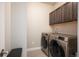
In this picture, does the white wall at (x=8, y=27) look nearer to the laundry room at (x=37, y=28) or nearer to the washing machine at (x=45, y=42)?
the laundry room at (x=37, y=28)

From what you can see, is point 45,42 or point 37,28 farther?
point 45,42

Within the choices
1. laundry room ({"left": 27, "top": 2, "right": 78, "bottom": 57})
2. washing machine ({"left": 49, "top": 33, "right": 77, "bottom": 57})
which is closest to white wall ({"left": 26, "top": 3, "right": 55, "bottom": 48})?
laundry room ({"left": 27, "top": 2, "right": 78, "bottom": 57})

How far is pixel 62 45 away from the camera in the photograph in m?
1.81

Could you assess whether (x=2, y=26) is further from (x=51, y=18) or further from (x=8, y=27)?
(x=51, y=18)

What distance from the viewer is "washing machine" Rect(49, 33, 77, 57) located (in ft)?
5.58

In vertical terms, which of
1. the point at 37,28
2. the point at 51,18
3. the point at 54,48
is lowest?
the point at 54,48

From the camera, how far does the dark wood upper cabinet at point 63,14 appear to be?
176 centimetres

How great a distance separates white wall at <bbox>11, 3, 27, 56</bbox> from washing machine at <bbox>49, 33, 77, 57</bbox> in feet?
1.36

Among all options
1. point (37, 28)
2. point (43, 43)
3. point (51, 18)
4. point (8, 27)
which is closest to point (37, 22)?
point (37, 28)

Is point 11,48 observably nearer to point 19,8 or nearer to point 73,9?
point 19,8

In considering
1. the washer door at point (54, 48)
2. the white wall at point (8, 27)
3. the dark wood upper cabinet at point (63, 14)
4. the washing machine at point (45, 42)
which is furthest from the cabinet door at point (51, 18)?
the white wall at point (8, 27)

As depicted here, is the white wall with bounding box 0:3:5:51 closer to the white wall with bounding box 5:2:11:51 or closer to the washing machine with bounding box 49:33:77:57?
the white wall with bounding box 5:2:11:51

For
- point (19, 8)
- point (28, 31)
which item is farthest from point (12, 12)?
point (28, 31)

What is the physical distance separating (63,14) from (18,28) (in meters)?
0.68
